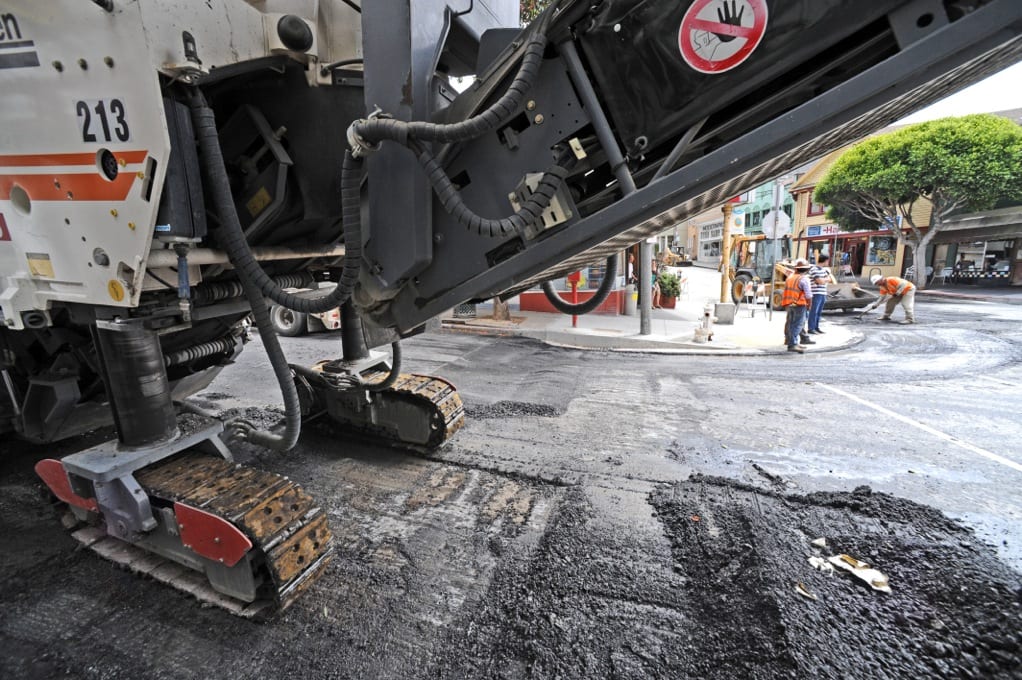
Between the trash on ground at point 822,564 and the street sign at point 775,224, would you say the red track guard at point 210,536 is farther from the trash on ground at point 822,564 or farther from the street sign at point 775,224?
the street sign at point 775,224

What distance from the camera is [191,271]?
2.51m

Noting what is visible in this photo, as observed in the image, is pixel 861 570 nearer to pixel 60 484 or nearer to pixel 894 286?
pixel 60 484

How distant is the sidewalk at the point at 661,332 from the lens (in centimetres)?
954

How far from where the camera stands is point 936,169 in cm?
2094

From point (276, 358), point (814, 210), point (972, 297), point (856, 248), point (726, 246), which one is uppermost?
point (814, 210)

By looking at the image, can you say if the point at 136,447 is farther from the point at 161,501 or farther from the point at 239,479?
the point at 239,479

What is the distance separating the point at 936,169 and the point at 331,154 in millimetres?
27410

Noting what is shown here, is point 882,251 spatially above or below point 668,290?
above

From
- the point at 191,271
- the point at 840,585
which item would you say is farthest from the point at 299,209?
the point at 840,585

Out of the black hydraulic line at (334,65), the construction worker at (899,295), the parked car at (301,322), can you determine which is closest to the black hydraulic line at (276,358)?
the black hydraulic line at (334,65)

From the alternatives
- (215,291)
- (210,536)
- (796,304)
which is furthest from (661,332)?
(210,536)

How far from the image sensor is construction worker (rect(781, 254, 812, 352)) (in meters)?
9.32

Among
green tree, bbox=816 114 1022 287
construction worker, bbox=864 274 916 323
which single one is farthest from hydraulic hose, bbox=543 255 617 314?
green tree, bbox=816 114 1022 287

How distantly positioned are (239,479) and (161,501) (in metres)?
0.38
